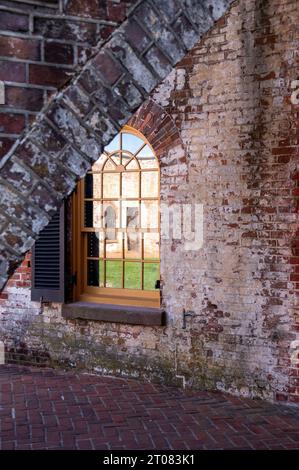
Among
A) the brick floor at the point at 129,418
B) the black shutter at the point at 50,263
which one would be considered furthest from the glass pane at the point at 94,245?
the brick floor at the point at 129,418

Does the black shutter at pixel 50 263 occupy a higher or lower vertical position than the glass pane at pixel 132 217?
lower

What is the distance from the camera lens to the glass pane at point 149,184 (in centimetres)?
646

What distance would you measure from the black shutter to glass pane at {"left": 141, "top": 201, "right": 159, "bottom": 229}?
3.37 ft

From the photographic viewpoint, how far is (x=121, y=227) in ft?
22.0

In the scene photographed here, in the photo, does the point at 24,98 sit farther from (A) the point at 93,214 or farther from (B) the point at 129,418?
(A) the point at 93,214

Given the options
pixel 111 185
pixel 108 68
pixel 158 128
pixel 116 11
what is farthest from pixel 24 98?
pixel 111 185

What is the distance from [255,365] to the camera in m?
5.62

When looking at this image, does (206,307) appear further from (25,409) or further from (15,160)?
Answer: (15,160)

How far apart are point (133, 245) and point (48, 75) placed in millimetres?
4362

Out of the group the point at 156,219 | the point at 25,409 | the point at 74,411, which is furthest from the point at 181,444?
the point at 156,219

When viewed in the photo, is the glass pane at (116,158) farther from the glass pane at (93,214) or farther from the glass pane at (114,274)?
the glass pane at (114,274)

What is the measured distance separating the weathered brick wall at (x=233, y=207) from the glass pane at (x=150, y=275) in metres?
0.28
